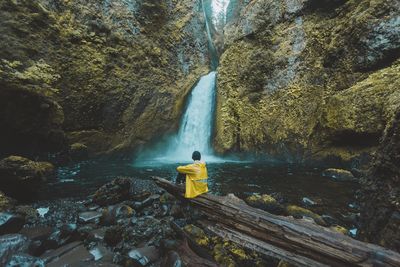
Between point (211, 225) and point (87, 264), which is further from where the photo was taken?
point (211, 225)

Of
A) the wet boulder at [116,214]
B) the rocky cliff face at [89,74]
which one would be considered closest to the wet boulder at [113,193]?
the wet boulder at [116,214]

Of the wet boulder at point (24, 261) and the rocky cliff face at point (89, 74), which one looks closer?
the wet boulder at point (24, 261)

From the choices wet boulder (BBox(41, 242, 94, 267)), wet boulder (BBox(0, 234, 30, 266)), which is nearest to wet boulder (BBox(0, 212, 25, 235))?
wet boulder (BBox(0, 234, 30, 266))

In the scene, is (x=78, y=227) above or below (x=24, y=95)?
below

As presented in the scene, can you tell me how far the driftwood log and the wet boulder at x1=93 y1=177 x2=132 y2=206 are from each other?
3.44 m

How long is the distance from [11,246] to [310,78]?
16.4 meters

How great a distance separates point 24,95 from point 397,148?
1261 centimetres

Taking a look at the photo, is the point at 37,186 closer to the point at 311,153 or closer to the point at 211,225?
the point at 211,225

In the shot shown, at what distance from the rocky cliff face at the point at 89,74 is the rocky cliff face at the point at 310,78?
4.69m

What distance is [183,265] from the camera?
4152mm

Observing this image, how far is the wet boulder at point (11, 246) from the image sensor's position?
169 inches

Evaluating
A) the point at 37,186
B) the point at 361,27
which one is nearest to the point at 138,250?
the point at 37,186

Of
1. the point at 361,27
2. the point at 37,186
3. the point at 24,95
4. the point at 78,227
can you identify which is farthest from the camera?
the point at 361,27

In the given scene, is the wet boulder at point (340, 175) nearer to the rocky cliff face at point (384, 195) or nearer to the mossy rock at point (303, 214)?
the mossy rock at point (303, 214)
